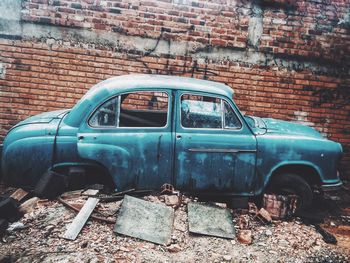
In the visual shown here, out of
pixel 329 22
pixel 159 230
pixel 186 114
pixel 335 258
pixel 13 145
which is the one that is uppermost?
pixel 329 22

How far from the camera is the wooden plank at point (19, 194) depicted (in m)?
4.17

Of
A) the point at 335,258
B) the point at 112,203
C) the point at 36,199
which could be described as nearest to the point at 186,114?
the point at 112,203

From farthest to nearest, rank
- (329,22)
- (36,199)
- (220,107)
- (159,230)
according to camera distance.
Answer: (329,22) < (220,107) < (36,199) < (159,230)

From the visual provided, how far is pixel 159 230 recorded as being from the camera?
3.89 meters

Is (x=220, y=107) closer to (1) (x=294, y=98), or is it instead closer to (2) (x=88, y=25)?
(1) (x=294, y=98)

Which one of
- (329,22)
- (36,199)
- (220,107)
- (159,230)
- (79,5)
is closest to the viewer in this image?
(159,230)

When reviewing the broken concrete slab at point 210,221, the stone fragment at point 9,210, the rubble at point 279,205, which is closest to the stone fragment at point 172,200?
the broken concrete slab at point 210,221

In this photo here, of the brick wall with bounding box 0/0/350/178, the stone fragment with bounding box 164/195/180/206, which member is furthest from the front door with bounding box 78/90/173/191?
the brick wall with bounding box 0/0/350/178

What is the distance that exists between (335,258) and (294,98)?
3456 millimetres

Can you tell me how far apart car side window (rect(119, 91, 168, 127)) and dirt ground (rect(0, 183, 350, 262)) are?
1.03 meters

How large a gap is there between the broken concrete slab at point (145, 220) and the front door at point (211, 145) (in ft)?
1.76

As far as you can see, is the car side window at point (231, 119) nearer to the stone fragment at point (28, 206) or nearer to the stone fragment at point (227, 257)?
the stone fragment at point (227, 257)

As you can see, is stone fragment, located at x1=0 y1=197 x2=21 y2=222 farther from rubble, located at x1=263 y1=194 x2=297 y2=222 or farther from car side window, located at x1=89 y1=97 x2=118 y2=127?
rubble, located at x1=263 y1=194 x2=297 y2=222

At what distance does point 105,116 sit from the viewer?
4.33 meters
